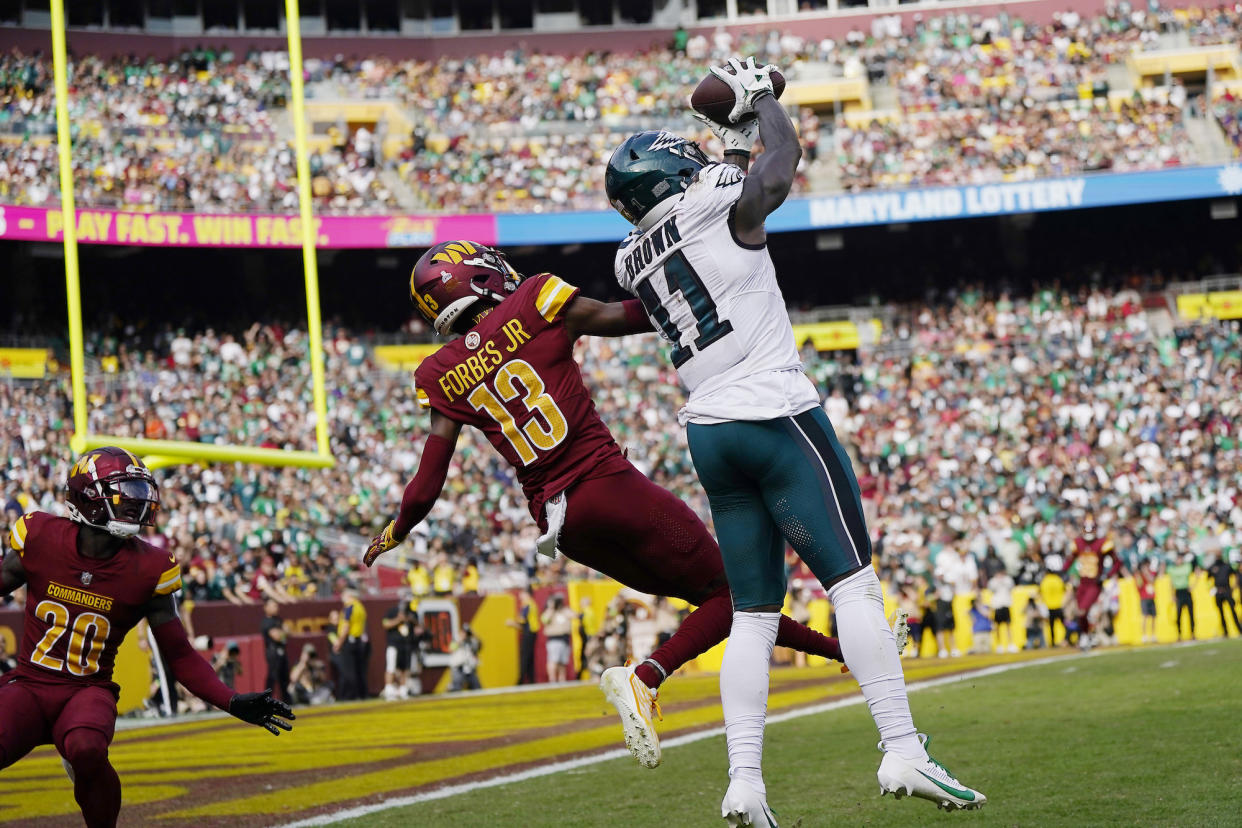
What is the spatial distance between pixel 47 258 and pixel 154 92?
3.84 meters

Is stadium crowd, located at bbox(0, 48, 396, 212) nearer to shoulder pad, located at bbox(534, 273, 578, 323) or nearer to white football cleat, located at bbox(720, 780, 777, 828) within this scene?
shoulder pad, located at bbox(534, 273, 578, 323)

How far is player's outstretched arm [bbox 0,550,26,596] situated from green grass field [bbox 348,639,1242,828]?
6.02ft

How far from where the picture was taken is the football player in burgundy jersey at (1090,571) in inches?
675

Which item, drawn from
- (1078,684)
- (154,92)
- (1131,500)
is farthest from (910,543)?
(154,92)

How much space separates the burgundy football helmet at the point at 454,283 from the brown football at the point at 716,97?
1123mm

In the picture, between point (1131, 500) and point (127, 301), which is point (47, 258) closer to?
point (127, 301)

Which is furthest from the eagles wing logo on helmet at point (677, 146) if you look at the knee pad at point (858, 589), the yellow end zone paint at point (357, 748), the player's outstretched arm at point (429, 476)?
the yellow end zone paint at point (357, 748)

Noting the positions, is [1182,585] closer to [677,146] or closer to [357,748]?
[357,748]

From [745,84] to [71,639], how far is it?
3.25m

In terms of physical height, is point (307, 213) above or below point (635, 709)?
above

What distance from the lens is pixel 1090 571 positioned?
56.4 feet

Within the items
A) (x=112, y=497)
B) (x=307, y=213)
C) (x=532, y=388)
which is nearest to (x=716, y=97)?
(x=532, y=388)

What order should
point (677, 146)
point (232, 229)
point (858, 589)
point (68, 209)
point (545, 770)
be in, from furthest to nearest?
point (232, 229), point (68, 209), point (545, 770), point (677, 146), point (858, 589)

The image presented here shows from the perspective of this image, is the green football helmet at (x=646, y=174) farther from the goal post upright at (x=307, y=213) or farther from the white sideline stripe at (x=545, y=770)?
the goal post upright at (x=307, y=213)
